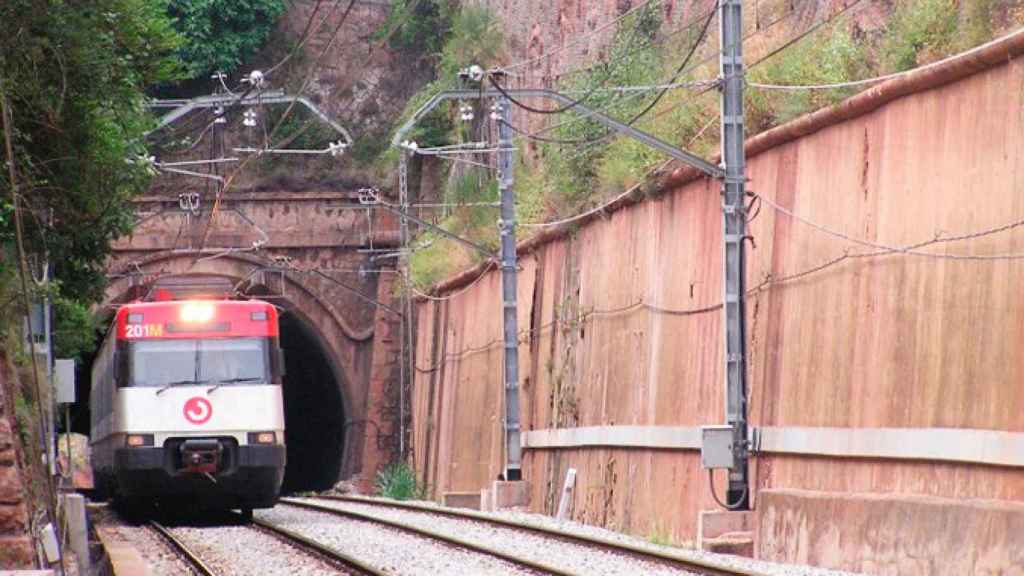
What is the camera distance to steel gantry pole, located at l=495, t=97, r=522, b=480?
2966 cm

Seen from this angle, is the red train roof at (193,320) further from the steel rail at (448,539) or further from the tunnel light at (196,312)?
the steel rail at (448,539)

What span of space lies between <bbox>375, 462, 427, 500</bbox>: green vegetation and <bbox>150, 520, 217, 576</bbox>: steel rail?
45.6 feet

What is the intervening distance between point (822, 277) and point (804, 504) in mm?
2357

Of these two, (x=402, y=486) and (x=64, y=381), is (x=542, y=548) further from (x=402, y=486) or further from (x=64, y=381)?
(x=402, y=486)

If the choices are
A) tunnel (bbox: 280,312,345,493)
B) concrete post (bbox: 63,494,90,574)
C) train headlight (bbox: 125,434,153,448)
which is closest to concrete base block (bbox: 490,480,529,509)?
→ train headlight (bbox: 125,434,153,448)

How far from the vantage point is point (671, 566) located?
1717 cm

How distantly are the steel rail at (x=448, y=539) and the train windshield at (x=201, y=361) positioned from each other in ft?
8.95

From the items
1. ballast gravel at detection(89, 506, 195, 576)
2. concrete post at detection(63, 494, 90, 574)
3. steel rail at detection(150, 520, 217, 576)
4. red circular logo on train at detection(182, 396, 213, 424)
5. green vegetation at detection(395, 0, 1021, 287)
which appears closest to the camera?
concrete post at detection(63, 494, 90, 574)

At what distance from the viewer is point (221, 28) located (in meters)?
49.3

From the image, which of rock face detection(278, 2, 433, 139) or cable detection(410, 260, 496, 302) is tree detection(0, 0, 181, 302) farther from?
rock face detection(278, 2, 433, 139)

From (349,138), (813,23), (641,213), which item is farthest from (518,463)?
(349,138)

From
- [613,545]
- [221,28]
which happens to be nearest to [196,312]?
[613,545]

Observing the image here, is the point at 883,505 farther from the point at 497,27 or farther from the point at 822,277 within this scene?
the point at 497,27

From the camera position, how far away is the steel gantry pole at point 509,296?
97.3 feet
